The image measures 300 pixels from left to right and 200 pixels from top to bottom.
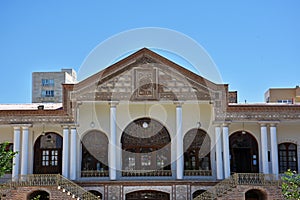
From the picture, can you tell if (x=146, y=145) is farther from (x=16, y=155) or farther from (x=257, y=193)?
(x=16, y=155)

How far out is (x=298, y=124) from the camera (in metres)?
27.2

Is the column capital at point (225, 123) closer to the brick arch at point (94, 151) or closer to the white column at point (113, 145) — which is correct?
the white column at point (113, 145)

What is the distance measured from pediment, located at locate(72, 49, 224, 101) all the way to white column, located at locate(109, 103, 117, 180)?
2.68 feet

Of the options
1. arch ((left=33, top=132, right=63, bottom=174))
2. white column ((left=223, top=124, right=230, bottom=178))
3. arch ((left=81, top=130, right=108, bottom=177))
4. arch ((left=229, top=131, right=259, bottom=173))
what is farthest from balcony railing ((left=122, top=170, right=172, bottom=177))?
arch ((left=229, top=131, right=259, bottom=173))

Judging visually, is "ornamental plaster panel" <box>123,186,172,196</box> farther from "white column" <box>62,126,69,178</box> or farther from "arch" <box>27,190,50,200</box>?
"arch" <box>27,190,50,200</box>

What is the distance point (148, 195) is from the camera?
25.7m

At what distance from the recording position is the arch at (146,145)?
27.0 m

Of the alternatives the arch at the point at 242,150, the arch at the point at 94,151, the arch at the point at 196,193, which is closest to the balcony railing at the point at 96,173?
the arch at the point at 94,151

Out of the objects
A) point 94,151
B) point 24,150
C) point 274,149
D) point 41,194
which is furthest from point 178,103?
point 41,194

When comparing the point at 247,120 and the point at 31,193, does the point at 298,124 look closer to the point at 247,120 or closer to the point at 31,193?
the point at 247,120

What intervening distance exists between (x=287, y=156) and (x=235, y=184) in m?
5.48

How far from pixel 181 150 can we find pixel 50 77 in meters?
44.7

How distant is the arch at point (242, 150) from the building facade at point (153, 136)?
6 centimetres

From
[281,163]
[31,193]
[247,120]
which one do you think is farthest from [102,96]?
[281,163]
